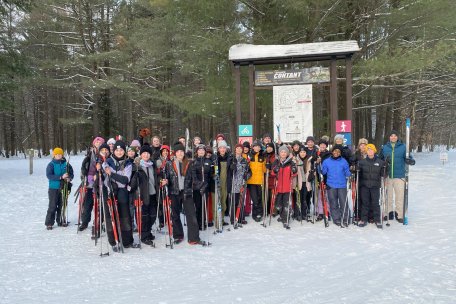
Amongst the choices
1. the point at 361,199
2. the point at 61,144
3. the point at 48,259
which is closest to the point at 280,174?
the point at 361,199

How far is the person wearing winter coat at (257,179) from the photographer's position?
25.4 ft

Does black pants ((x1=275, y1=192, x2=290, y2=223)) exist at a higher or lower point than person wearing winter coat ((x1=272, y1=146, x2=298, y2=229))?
lower

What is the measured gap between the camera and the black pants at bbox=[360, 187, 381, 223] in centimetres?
697

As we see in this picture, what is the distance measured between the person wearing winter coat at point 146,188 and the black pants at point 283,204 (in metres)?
2.62

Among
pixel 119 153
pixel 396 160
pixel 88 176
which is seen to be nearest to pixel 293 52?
pixel 396 160

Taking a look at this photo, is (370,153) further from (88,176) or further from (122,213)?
(88,176)

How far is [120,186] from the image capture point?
582cm

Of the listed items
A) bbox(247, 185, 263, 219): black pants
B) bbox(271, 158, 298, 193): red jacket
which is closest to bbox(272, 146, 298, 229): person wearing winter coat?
bbox(271, 158, 298, 193): red jacket

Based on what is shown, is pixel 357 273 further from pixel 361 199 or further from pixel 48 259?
pixel 48 259

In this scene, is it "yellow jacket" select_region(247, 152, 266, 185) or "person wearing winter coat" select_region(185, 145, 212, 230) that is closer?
"person wearing winter coat" select_region(185, 145, 212, 230)

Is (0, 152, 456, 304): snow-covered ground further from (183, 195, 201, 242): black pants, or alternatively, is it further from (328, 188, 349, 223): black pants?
(328, 188, 349, 223): black pants

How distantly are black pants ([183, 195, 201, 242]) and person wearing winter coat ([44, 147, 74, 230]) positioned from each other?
9.64 ft

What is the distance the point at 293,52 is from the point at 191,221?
686 cm

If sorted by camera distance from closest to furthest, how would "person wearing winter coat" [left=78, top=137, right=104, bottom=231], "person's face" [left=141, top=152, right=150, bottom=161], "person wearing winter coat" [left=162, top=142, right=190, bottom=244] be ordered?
1. "person's face" [left=141, top=152, right=150, bottom=161]
2. "person wearing winter coat" [left=162, top=142, right=190, bottom=244]
3. "person wearing winter coat" [left=78, top=137, right=104, bottom=231]
